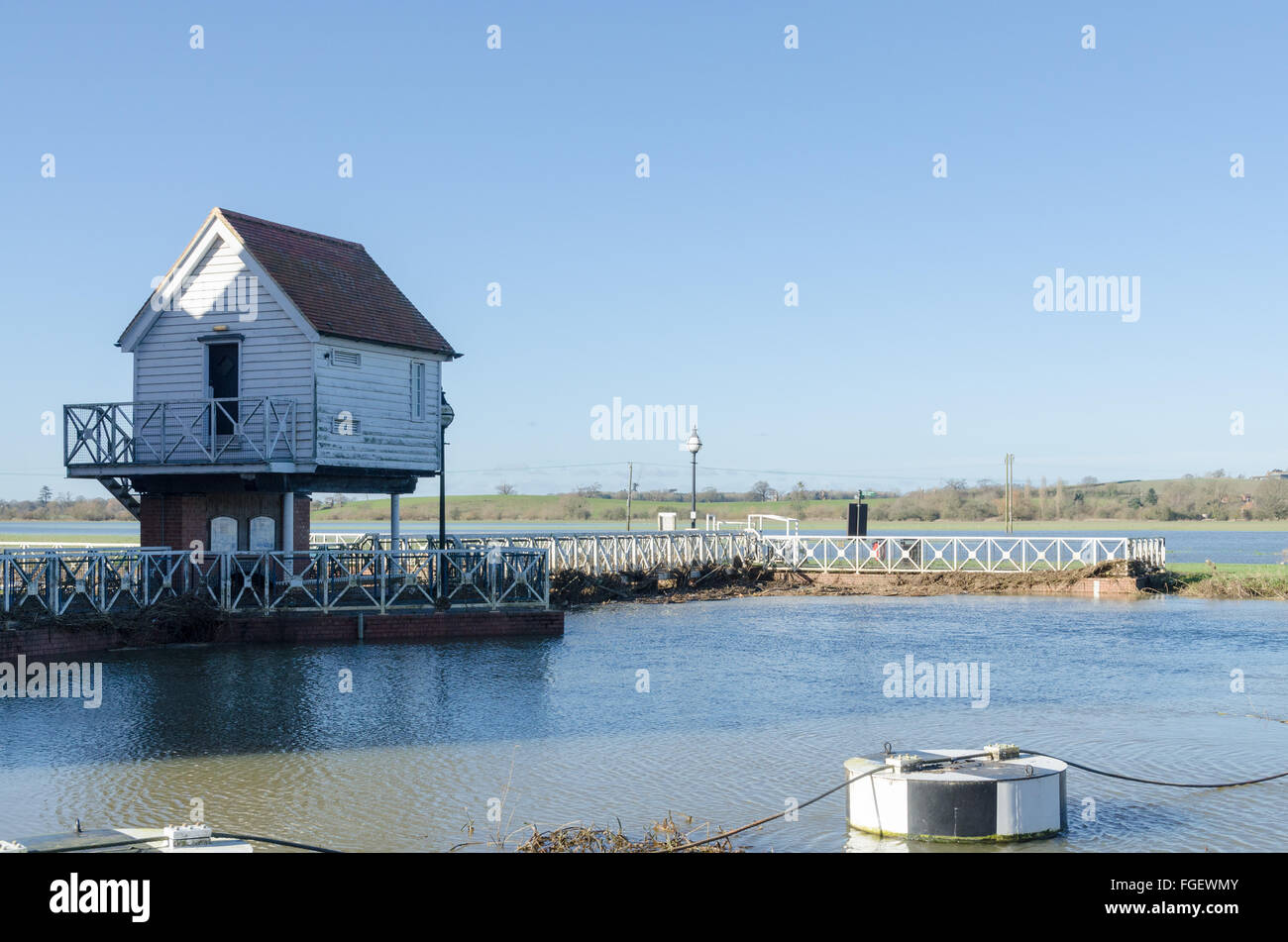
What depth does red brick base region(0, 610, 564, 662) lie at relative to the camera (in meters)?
20.8

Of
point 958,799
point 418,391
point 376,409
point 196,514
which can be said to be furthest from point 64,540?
point 958,799

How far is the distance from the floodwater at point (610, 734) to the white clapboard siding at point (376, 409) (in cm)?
516

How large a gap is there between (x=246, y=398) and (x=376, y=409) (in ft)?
9.50

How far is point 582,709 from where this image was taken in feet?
55.4

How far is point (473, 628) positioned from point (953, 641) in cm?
1028

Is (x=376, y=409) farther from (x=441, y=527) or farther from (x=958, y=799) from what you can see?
(x=958, y=799)

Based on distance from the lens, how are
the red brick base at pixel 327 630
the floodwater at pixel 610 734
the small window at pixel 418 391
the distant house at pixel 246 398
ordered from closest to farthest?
1. the floodwater at pixel 610 734
2. the red brick base at pixel 327 630
3. the distant house at pixel 246 398
4. the small window at pixel 418 391

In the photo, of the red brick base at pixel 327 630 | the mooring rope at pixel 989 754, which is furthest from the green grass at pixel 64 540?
the mooring rope at pixel 989 754

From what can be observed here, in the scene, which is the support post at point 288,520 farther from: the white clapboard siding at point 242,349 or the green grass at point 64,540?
the green grass at point 64,540

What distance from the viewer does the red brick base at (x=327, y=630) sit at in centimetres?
2080

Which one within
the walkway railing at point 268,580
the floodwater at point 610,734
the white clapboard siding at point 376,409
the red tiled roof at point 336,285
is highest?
the red tiled roof at point 336,285

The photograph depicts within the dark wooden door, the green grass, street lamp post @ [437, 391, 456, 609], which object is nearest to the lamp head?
street lamp post @ [437, 391, 456, 609]
